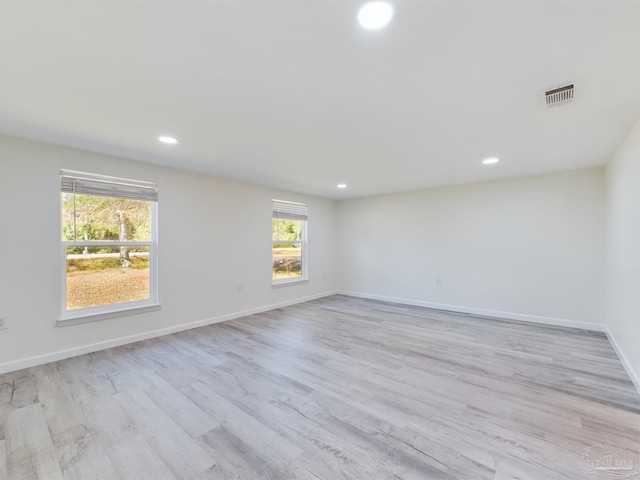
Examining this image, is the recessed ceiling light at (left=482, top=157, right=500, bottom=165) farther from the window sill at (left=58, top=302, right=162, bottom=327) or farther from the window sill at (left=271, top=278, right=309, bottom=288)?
the window sill at (left=58, top=302, right=162, bottom=327)

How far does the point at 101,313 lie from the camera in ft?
10.5

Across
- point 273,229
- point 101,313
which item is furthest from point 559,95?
point 101,313

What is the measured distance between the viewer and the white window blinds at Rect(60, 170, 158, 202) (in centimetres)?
303

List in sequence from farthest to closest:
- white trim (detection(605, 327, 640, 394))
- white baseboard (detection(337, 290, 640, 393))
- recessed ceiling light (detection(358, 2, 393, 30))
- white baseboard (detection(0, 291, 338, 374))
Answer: white baseboard (detection(0, 291, 338, 374)), white baseboard (detection(337, 290, 640, 393)), white trim (detection(605, 327, 640, 394)), recessed ceiling light (detection(358, 2, 393, 30))

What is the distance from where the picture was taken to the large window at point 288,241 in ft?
17.5

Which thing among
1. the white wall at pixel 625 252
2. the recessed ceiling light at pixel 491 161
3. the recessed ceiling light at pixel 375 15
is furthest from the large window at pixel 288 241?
the white wall at pixel 625 252

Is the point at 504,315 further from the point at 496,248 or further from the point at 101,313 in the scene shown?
the point at 101,313

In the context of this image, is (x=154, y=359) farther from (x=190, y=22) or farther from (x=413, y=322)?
(x=413, y=322)

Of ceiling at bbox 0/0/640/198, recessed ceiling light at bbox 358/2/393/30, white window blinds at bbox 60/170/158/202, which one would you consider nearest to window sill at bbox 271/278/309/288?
white window blinds at bbox 60/170/158/202

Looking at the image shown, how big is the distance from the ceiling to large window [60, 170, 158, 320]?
55cm

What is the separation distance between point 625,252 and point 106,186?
18.4ft

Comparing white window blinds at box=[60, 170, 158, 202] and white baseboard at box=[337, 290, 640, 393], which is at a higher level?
white window blinds at box=[60, 170, 158, 202]

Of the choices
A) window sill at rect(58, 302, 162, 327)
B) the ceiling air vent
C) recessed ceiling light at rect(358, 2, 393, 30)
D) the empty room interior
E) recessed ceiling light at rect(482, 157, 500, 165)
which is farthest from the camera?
recessed ceiling light at rect(482, 157, 500, 165)

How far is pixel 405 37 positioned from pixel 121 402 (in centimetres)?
312
